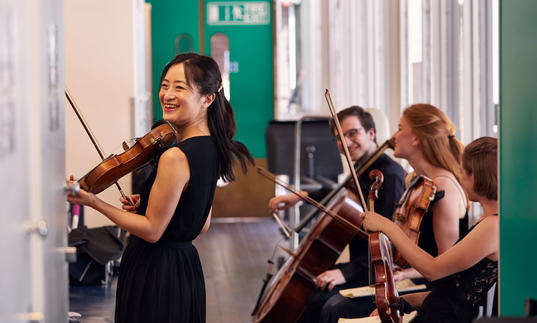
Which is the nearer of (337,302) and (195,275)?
(195,275)

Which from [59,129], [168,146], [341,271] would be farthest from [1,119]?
[341,271]

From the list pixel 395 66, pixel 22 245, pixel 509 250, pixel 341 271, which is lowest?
pixel 341 271

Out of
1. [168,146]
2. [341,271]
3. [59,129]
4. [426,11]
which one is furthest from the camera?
[426,11]

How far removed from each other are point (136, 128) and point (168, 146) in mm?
3556

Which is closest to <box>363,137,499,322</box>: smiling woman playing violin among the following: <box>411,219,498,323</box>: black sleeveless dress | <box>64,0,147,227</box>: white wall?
<box>411,219,498,323</box>: black sleeveless dress

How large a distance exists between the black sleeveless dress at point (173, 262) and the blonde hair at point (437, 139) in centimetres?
115

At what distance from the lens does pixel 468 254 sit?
7.83ft

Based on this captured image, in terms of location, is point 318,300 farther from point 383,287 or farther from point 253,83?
point 253,83

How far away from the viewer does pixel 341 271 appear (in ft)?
11.4

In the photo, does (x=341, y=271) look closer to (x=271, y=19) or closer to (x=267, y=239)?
(x=267, y=239)

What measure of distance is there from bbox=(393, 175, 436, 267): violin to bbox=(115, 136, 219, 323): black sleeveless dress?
0.82m

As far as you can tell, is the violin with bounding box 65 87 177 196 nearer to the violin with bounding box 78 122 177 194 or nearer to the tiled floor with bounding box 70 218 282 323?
the violin with bounding box 78 122 177 194

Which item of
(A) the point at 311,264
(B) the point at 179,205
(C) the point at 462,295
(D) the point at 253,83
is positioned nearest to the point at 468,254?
(C) the point at 462,295

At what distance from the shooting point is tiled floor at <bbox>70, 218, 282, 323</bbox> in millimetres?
4605
